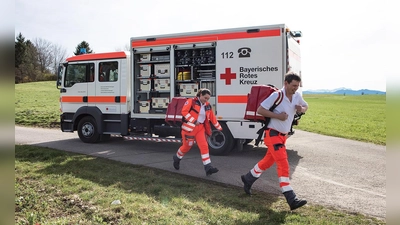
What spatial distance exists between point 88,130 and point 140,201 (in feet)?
22.3

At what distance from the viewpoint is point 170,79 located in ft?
32.8

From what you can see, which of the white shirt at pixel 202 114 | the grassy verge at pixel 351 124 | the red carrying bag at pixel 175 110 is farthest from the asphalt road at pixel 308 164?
the grassy verge at pixel 351 124

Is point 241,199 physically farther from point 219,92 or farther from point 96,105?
point 96,105

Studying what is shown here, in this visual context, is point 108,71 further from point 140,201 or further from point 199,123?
point 140,201

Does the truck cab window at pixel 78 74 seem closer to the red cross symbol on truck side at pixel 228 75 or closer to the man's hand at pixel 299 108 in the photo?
the red cross symbol on truck side at pixel 228 75

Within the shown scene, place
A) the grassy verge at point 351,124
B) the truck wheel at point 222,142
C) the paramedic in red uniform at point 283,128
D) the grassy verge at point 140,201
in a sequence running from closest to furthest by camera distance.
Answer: the grassy verge at point 140,201
the paramedic in red uniform at point 283,128
the truck wheel at point 222,142
the grassy verge at point 351,124

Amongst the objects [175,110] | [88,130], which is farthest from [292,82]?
[88,130]

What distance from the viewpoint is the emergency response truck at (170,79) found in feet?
28.7

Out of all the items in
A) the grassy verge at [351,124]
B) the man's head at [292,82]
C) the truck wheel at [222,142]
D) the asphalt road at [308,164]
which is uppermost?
the man's head at [292,82]

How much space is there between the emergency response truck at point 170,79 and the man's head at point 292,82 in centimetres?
338

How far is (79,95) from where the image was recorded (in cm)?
1134

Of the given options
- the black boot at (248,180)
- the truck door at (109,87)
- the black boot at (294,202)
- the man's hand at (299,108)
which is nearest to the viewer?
the black boot at (294,202)

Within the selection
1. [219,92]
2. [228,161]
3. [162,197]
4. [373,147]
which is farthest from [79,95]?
[373,147]

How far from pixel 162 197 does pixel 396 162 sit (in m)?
4.06
